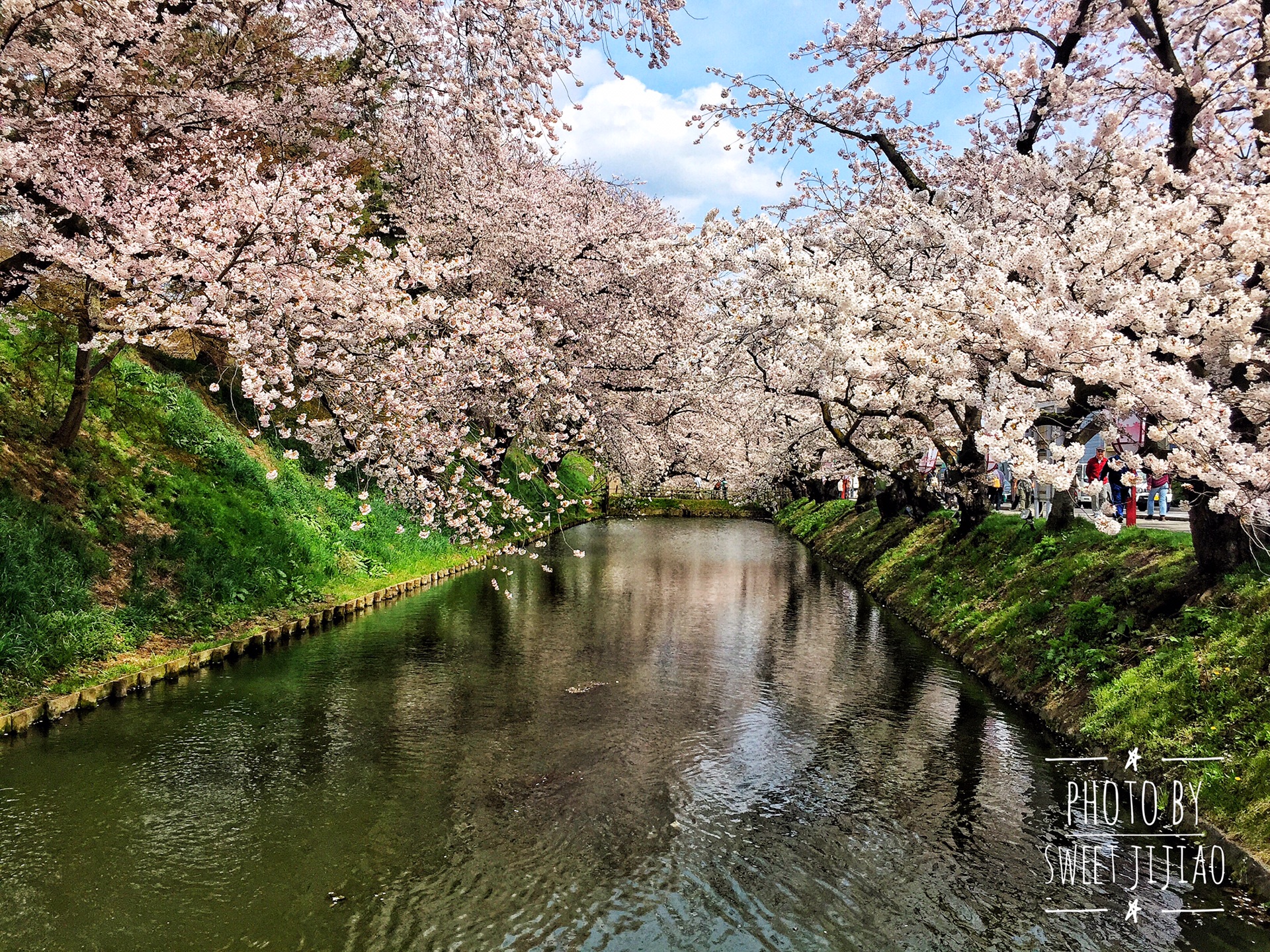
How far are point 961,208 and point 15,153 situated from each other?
646 inches

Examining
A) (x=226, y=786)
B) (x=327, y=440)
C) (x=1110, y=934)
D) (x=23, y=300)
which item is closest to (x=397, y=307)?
(x=226, y=786)

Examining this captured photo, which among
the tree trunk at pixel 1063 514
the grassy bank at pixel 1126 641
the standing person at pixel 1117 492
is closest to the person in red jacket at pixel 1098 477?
the standing person at pixel 1117 492

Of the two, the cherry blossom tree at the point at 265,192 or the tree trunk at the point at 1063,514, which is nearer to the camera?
the cherry blossom tree at the point at 265,192

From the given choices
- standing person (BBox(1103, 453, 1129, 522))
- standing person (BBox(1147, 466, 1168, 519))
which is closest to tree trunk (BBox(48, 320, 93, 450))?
standing person (BBox(1103, 453, 1129, 522))

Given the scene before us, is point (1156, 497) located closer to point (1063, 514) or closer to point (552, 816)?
point (1063, 514)

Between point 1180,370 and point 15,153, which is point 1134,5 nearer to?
point 1180,370

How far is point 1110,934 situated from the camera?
697 centimetres

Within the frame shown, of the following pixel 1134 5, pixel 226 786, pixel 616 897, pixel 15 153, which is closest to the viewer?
pixel 616 897

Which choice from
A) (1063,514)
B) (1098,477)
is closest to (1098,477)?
(1098,477)

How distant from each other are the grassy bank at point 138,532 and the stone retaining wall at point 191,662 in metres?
0.25

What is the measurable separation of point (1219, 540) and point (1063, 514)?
6.41 meters

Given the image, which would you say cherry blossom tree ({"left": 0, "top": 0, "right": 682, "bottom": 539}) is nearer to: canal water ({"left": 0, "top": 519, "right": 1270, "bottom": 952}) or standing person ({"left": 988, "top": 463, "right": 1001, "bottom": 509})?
canal water ({"left": 0, "top": 519, "right": 1270, "bottom": 952})

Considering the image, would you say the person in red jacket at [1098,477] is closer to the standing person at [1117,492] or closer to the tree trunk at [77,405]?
the standing person at [1117,492]

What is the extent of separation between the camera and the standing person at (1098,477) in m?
11.1
